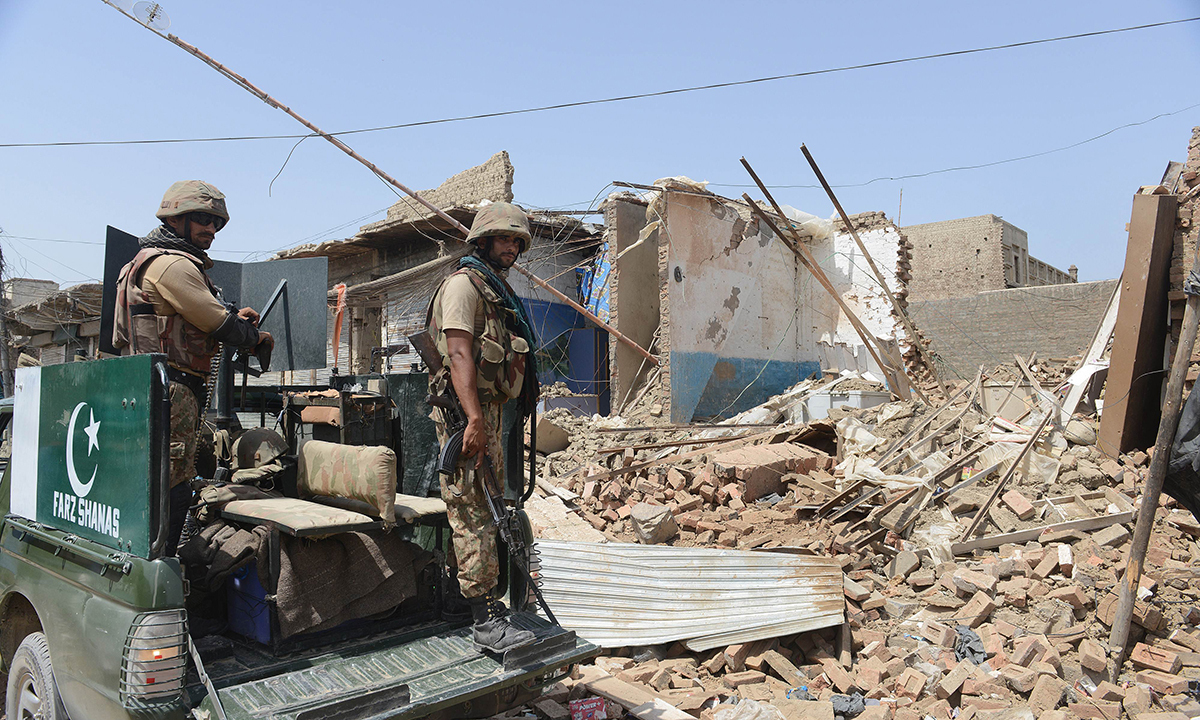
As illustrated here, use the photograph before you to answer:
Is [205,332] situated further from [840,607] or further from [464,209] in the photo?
[464,209]

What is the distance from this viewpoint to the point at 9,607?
3.17 metres

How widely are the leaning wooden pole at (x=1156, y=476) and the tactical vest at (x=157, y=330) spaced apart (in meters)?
4.62

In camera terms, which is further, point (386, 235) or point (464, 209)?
point (386, 235)

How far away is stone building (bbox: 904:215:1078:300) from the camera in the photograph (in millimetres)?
20172

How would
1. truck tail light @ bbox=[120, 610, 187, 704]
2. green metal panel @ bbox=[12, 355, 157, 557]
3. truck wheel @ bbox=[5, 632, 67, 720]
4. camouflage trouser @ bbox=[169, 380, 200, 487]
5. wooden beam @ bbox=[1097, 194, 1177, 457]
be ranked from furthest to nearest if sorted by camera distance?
wooden beam @ bbox=[1097, 194, 1177, 457] < camouflage trouser @ bbox=[169, 380, 200, 487] < truck wheel @ bbox=[5, 632, 67, 720] < green metal panel @ bbox=[12, 355, 157, 557] < truck tail light @ bbox=[120, 610, 187, 704]

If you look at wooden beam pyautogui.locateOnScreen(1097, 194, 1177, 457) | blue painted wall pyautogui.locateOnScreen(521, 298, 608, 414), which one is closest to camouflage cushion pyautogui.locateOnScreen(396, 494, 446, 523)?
wooden beam pyautogui.locateOnScreen(1097, 194, 1177, 457)

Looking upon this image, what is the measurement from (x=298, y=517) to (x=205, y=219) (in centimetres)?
155

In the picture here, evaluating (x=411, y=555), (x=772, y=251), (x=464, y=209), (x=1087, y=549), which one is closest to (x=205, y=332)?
(x=411, y=555)

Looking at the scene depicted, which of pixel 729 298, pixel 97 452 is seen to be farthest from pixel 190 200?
pixel 729 298

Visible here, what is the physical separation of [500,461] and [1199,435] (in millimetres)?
3494

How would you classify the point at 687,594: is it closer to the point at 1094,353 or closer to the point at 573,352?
the point at 1094,353

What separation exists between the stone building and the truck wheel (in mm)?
19681

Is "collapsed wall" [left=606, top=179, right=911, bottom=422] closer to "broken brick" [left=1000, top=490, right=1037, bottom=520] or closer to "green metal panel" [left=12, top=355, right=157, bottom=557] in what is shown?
"broken brick" [left=1000, top=490, right=1037, bottom=520]

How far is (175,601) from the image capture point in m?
2.32
